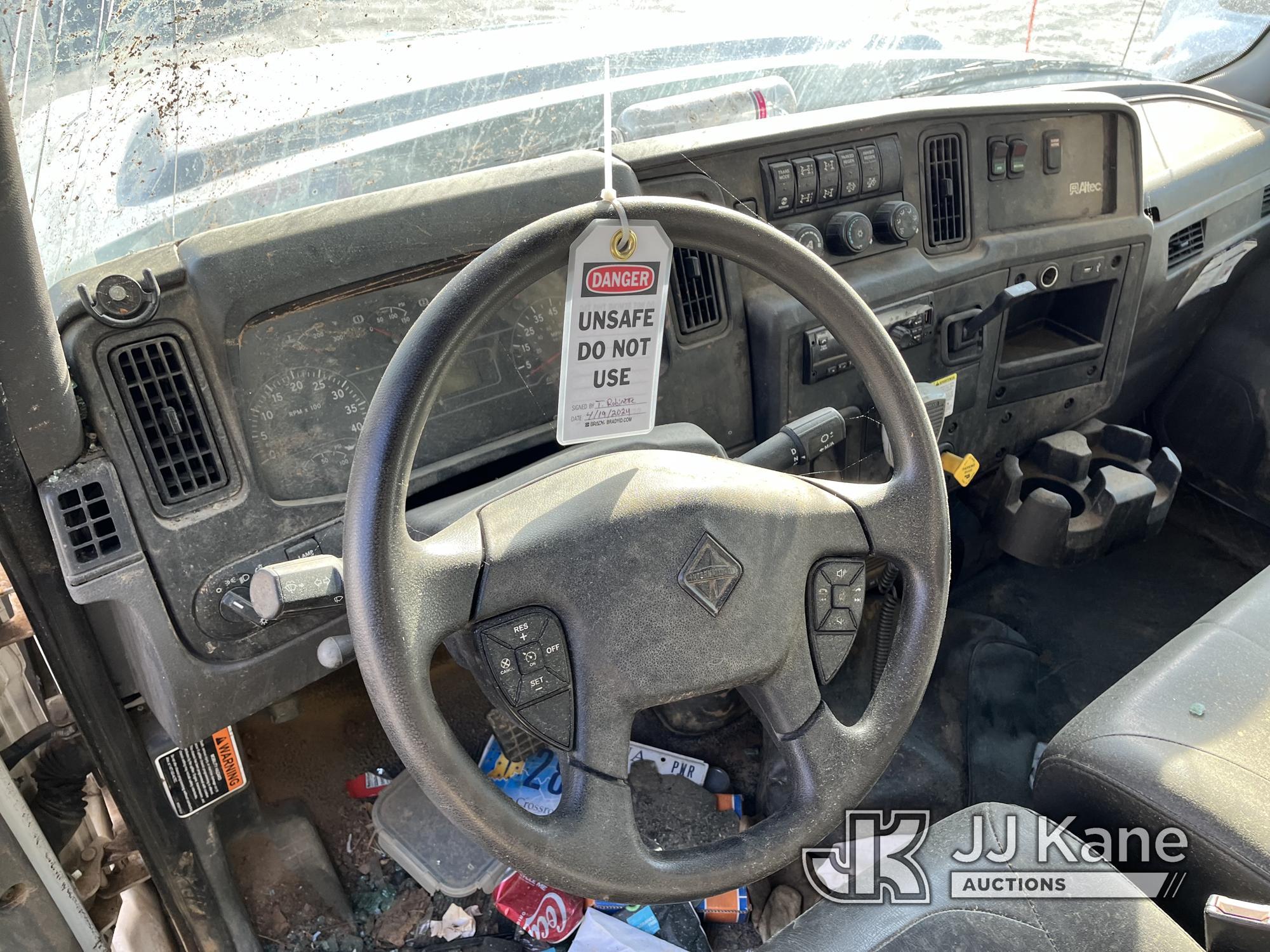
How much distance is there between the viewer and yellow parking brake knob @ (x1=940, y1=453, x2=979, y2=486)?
1.90 meters

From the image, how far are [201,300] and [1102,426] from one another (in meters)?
1.99

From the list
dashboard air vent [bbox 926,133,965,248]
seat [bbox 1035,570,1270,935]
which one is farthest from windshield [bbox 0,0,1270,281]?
seat [bbox 1035,570,1270,935]

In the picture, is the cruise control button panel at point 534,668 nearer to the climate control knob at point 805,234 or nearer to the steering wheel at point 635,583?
the steering wheel at point 635,583

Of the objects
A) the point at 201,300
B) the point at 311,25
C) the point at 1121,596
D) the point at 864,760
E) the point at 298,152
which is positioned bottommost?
the point at 1121,596

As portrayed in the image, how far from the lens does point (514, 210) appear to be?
1.22 metres

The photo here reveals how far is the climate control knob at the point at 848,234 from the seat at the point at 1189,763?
30.5 inches

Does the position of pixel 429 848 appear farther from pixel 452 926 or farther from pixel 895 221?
pixel 895 221

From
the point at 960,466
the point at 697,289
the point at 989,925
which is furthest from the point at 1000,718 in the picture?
the point at 697,289

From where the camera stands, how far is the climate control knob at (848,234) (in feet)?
5.13

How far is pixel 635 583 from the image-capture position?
90 cm

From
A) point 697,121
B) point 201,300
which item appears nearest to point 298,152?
point 201,300

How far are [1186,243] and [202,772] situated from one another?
7.59ft

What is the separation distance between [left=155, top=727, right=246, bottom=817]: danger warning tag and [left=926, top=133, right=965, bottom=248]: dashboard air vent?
1.46 metres

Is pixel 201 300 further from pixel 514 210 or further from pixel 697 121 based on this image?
pixel 697 121
